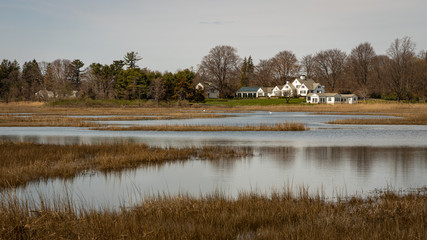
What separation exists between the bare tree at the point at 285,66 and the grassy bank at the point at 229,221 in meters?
160

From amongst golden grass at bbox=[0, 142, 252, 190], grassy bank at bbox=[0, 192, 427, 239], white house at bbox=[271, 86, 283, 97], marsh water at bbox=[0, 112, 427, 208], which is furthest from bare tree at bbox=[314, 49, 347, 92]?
grassy bank at bbox=[0, 192, 427, 239]

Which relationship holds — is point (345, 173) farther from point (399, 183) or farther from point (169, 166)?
point (169, 166)

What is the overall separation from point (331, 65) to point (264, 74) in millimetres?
31761

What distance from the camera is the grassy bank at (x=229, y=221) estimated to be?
935 cm

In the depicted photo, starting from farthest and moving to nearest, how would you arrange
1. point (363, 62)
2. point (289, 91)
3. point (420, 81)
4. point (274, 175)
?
point (363, 62) < point (289, 91) < point (420, 81) < point (274, 175)

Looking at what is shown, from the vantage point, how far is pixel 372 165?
2308 cm

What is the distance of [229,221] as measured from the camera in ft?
34.7

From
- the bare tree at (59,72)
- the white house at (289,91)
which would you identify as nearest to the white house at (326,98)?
the white house at (289,91)

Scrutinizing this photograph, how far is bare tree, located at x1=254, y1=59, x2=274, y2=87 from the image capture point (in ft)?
579

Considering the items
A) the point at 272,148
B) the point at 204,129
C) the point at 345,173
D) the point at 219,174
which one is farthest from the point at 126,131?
the point at 345,173

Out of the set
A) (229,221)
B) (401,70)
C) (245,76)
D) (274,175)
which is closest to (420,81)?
(401,70)

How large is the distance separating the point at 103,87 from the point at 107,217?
11651 cm

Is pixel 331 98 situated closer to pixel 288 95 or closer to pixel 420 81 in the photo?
pixel 288 95

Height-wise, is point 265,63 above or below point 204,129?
above
